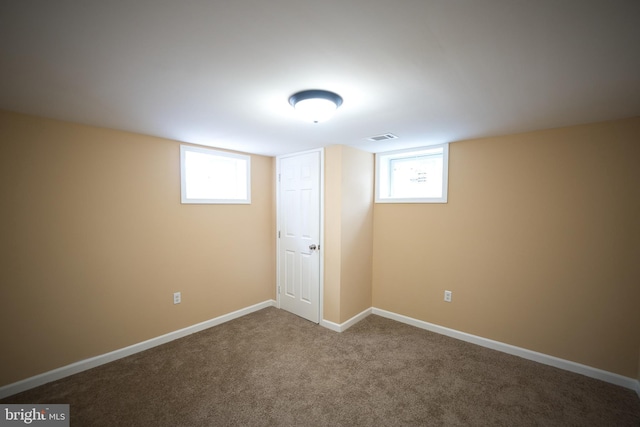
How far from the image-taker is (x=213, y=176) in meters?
3.40

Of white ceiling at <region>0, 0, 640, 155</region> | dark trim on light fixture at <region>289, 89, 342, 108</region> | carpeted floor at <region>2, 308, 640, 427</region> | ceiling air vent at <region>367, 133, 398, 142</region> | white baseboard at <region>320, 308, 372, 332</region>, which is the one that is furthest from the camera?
white baseboard at <region>320, 308, 372, 332</region>

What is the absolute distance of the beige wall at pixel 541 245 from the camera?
2.20 metres

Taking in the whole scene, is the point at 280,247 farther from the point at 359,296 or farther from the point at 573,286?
the point at 573,286

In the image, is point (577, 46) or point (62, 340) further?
point (62, 340)

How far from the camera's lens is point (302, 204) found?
3.54m

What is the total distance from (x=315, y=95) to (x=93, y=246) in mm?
2473

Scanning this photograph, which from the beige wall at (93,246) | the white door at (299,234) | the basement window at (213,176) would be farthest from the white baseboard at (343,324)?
the basement window at (213,176)

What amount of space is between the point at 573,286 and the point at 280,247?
3.28 m

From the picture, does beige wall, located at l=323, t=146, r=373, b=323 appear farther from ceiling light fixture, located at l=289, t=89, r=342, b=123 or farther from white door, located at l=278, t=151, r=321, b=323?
ceiling light fixture, located at l=289, t=89, r=342, b=123

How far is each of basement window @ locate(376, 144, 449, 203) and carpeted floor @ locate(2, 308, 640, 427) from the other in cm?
172

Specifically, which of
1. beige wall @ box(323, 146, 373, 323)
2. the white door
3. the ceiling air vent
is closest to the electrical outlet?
beige wall @ box(323, 146, 373, 323)

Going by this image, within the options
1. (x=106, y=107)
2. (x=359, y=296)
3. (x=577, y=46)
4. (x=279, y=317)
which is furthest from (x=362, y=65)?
(x=279, y=317)

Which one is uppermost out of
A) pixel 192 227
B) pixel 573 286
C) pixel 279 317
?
pixel 192 227

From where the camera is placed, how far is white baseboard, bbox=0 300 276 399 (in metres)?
2.08
